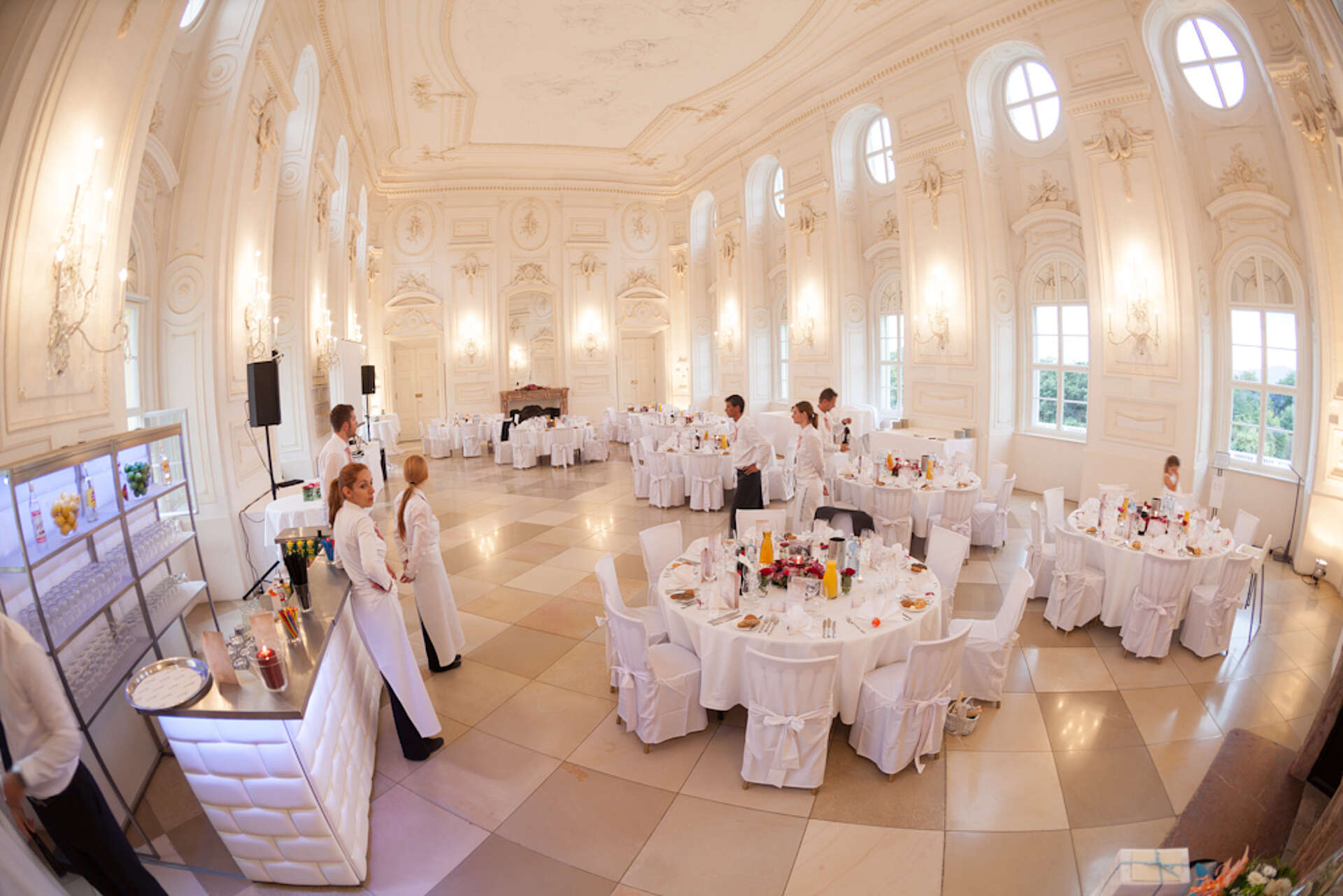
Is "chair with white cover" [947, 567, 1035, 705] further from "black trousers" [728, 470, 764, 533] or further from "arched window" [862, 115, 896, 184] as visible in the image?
"arched window" [862, 115, 896, 184]

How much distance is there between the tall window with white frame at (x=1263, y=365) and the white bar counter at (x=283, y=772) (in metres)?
9.50

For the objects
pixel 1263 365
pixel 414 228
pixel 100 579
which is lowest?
pixel 100 579

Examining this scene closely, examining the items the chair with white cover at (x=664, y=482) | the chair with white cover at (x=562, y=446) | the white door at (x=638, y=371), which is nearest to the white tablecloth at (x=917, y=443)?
the chair with white cover at (x=664, y=482)

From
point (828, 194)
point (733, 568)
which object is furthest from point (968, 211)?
point (733, 568)

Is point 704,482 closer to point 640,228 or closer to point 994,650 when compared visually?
point 994,650

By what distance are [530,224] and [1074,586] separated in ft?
53.2

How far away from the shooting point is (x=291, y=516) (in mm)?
6141

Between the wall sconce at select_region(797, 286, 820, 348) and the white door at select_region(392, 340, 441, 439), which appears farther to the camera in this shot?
the white door at select_region(392, 340, 441, 439)

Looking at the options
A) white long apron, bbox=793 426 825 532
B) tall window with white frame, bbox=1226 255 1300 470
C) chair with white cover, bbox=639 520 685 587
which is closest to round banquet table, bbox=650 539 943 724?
chair with white cover, bbox=639 520 685 587

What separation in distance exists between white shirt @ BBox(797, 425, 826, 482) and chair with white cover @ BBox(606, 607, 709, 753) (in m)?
3.34

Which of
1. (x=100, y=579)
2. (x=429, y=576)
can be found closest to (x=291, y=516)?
(x=429, y=576)

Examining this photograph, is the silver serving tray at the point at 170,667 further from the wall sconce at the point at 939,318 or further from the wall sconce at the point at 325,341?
the wall sconce at the point at 939,318

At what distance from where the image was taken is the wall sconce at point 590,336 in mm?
18266

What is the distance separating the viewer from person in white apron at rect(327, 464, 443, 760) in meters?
3.60
